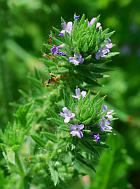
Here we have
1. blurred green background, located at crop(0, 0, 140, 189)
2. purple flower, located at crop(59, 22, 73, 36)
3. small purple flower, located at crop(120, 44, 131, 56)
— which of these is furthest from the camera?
small purple flower, located at crop(120, 44, 131, 56)

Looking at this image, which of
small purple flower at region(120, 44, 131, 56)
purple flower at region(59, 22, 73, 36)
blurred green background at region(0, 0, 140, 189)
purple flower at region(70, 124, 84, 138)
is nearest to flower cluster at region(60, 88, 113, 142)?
purple flower at region(70, 124, 84, 138)

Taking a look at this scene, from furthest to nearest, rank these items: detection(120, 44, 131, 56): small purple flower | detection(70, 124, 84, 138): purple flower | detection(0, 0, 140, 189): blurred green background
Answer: detection(120, 44, 131, 56): small purple flower → detection(0, 0, 140, 189): blurred green background → detection(70, 124, 84, 138): purple flower

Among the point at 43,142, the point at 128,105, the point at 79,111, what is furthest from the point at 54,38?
the point at 128,105

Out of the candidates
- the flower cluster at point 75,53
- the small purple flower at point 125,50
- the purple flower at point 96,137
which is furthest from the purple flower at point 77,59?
the small purple flower at point 125,50

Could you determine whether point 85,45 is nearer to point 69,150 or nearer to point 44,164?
point 69,150

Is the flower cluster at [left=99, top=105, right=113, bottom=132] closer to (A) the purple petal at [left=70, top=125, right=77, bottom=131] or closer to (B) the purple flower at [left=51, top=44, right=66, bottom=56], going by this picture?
(A) the purple petal at [left=70, top=125, right=77, bottom=131]

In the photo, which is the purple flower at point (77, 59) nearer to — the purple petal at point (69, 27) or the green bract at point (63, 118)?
the green bract at point (63, 118)
